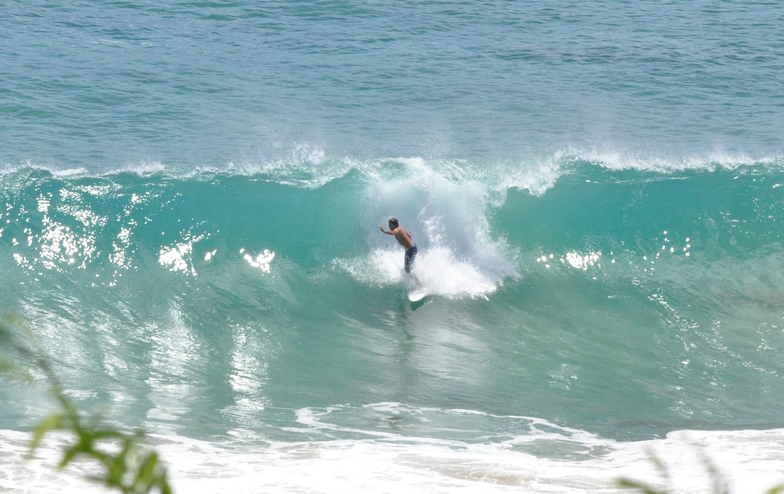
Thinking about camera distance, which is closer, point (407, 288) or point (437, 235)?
point (407, 288)

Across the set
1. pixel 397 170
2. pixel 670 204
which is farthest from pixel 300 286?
pixel 670 204

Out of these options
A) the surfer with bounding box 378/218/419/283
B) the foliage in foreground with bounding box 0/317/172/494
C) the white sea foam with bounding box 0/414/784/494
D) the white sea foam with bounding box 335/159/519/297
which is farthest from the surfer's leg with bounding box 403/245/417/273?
the foliage in foreground with bounding box 0/317/172/494

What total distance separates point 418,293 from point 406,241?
731mm

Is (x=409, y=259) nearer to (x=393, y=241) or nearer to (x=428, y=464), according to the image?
(x=393, y=241)

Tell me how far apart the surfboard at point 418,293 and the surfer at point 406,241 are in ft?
0.43

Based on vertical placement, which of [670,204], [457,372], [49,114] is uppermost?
[49,114]

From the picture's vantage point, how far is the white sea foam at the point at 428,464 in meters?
6.20

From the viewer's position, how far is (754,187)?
45.4 feet

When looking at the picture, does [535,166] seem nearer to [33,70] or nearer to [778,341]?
[778,341]

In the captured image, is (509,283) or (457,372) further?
(509,283)

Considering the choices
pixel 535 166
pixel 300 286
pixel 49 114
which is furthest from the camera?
pixel 49 114

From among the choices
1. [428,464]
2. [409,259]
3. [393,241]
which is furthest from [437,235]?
[428,464]

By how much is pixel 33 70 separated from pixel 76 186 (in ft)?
21.1

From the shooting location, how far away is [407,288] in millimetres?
11562
